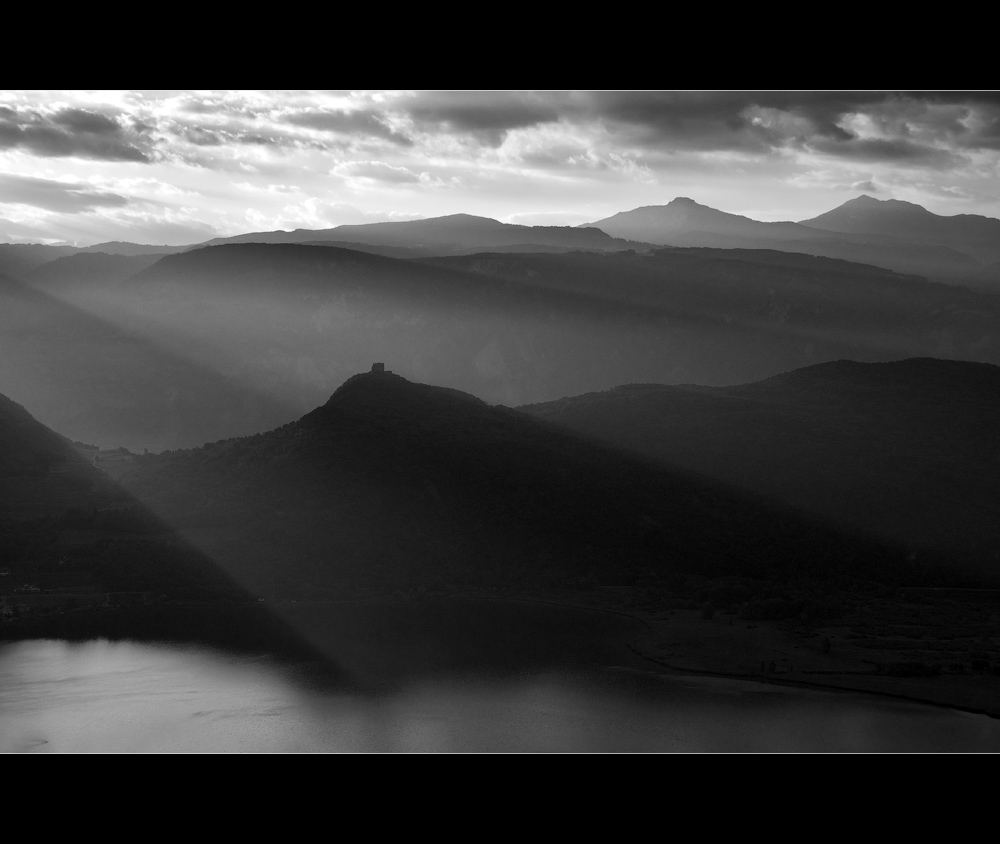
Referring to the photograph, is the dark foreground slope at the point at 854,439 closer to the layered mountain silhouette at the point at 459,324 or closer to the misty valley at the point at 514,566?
the misty valley at the point at 514,566

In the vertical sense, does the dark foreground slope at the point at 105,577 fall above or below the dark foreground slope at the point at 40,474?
below

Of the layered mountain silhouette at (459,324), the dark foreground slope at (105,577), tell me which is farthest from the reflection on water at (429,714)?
the layered mountain silhouette at (459,324)

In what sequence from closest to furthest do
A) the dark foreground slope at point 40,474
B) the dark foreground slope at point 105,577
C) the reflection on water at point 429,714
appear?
1. the reflection on water at point 429,714
2. the dark foreground slope at point 105,577
3. the dark foreground slope at point 40,474

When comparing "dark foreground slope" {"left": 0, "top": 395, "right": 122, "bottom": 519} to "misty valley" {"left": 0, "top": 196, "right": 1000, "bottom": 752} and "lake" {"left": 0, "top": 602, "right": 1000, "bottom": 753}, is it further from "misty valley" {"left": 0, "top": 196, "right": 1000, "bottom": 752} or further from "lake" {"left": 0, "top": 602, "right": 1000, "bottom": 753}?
"lake" {"left": 0, "top": 602, "right": 1000, "bottom": 753}

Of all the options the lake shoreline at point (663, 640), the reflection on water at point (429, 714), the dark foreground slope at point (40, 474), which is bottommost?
the lake shoreline at point (663, 640)

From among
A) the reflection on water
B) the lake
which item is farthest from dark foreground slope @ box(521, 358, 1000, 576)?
the reflection on water

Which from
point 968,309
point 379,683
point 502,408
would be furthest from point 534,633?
point 968,309

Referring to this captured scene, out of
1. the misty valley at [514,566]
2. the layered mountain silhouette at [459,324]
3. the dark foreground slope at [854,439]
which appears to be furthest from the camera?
the layered mountain silhouette at [459,324]
